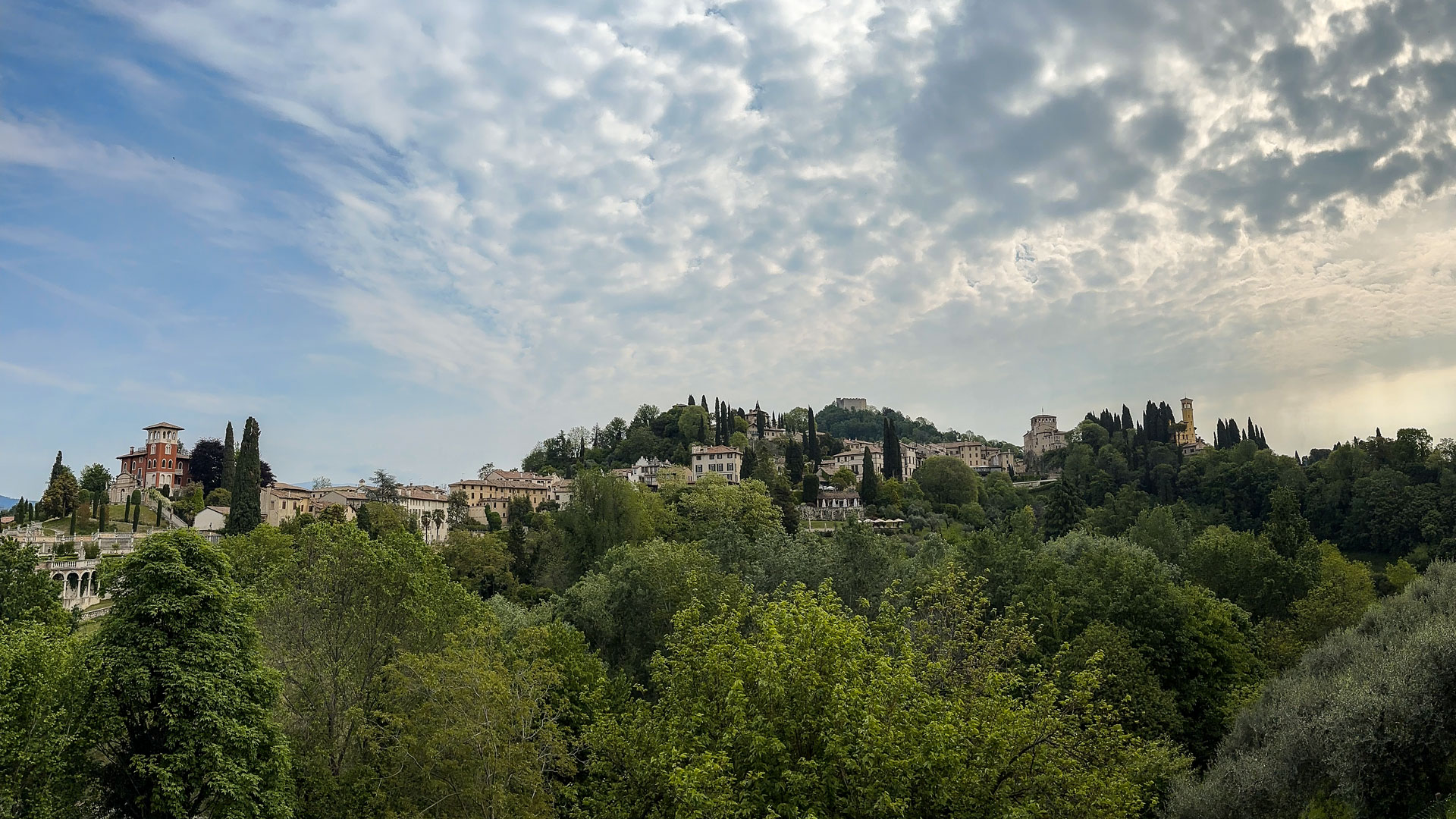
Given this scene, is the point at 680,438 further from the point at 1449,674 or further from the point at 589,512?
the point at 1449,674

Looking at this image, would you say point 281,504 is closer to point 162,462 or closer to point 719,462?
point 162,462

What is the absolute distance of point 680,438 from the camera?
439ft

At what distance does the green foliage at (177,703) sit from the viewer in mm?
16516

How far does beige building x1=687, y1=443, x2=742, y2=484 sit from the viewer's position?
116 metres

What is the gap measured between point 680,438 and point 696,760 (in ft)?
392

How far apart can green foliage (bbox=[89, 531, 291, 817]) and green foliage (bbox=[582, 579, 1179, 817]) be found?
22.3 ft

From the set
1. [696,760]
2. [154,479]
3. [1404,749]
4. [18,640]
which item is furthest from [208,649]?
[154,479]

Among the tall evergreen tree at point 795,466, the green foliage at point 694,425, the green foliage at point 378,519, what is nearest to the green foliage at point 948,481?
the tall evergreen tree at point 795,466

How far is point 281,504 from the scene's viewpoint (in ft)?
324

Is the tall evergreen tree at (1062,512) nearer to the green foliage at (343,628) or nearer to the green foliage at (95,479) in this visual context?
the green foliage at (343,628)

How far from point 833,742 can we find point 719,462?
103267mm

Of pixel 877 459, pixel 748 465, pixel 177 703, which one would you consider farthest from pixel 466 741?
pixel 877 459

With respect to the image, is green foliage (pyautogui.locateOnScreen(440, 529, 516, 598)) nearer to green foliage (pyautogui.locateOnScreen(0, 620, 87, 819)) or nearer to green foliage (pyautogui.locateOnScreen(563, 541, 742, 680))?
green foliage (pyautogui.locateOnScreen(563, 541, 742, 680))

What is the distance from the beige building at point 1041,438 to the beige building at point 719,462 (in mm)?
77195
